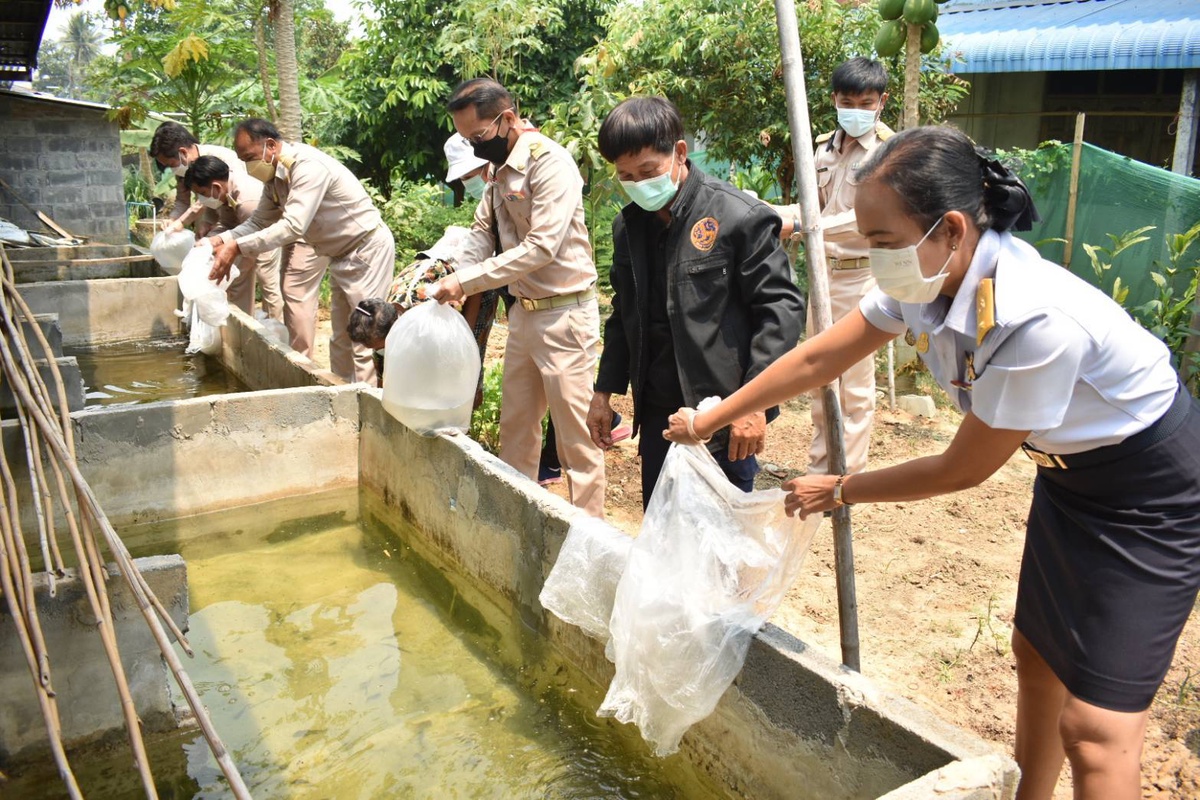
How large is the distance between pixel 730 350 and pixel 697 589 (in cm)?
79

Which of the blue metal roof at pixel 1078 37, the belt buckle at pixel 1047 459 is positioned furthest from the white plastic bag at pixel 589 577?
the blue metal roof at pixel 1078 37

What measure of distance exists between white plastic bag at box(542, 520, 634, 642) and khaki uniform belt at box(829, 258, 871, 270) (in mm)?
1947

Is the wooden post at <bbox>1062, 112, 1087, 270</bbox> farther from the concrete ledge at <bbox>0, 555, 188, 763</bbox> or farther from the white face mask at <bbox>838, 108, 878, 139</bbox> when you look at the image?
the concrete ledge at <bbox>0, 555, 188, 763</bbox>

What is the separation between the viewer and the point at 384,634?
11.9ft

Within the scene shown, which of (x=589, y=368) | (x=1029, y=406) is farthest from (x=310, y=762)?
(x=1029, y=406)

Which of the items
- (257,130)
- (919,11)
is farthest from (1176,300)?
(257,130)

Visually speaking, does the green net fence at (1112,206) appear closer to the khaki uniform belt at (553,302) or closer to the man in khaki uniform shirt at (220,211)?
the khaki uniform belt at (553,302)

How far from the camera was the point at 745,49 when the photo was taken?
7.61 m

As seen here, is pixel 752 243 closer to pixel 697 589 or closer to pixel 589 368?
pixel 697 589

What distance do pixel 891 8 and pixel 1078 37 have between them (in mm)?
5339

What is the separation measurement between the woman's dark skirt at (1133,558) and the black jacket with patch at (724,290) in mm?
1122

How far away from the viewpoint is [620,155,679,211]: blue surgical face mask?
285cm

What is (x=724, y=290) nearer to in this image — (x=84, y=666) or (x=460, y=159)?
(x=84, y=666)

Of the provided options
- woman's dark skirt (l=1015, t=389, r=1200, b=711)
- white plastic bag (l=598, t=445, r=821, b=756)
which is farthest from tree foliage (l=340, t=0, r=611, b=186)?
woman's dark skirt (l=1015, t=389, r=1200, b=711)
